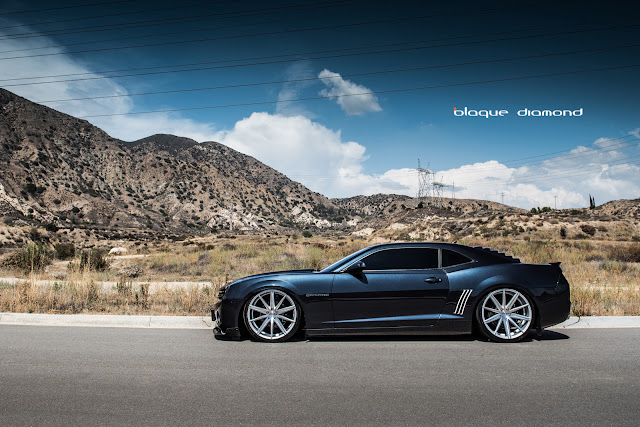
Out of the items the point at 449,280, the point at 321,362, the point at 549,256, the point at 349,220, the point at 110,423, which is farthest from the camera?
the point at 349,220

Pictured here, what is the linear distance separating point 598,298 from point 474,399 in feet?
21.8

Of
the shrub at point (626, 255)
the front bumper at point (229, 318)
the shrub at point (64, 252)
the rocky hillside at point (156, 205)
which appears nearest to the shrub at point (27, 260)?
the shrub at point (64, 252)

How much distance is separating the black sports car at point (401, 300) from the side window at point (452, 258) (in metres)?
0.01

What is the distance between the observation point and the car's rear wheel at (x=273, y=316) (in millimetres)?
6730

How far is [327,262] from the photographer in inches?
777

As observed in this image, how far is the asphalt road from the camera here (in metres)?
4.05

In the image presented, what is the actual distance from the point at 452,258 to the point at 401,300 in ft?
3.37

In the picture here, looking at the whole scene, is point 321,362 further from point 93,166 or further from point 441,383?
point 93,166

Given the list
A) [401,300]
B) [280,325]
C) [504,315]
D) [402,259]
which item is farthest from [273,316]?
[504,315]

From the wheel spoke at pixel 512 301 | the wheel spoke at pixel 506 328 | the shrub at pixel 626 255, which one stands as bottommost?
the wheel spoke at pixel 506 328

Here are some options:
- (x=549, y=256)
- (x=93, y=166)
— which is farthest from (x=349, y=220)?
(x=549, y=256)

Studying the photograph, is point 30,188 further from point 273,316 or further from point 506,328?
point 506,328

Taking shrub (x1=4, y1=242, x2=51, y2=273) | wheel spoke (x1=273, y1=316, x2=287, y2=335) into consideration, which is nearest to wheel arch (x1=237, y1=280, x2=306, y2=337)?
wheel spoke (x1=273, y1=316, x2=287, y2=335)

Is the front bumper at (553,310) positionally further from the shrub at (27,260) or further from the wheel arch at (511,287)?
the shrub at (27,260)
